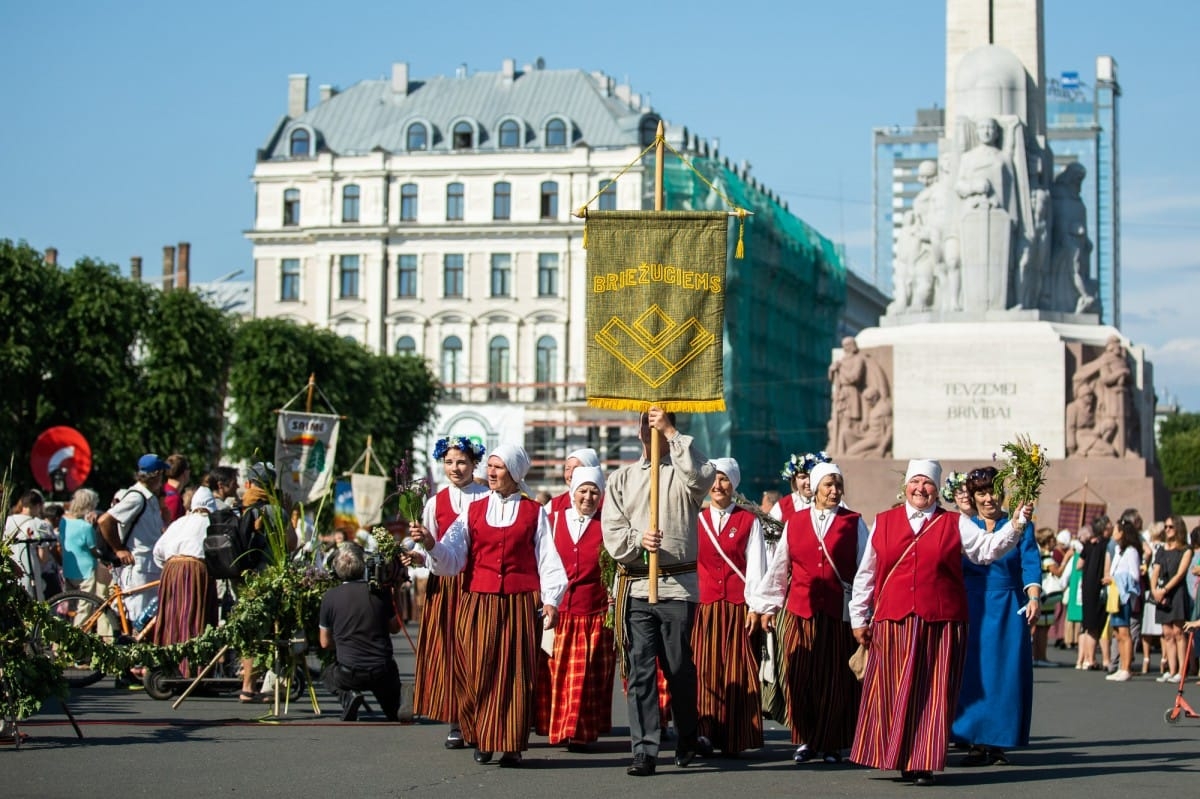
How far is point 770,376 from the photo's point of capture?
262ft

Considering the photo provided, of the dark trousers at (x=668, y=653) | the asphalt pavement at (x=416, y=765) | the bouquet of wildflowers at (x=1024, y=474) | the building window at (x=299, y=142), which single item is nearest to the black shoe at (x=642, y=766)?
the asphalt pavement at (x=416, y=765)

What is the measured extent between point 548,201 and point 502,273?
11.0 feet

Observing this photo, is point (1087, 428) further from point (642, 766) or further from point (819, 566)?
point (642, 766)

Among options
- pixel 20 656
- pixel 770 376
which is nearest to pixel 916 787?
pixel 20 656

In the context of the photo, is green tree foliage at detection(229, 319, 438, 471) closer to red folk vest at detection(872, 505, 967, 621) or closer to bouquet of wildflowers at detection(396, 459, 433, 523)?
bouquet of wildflowers at detection(396, 459, 433, 523)

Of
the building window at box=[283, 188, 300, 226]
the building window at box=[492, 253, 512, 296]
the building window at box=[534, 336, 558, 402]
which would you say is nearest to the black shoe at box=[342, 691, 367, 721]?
the building window at box=[534, 336, 558, 402]

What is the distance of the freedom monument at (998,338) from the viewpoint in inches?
1177

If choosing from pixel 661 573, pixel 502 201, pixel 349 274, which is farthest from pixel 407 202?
pixel 661 573

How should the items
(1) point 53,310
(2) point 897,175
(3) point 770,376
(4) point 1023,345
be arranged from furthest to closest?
(2) point 897,175 → (3) point 770,376 → (1) point 53,310 → (4) point 1023,345

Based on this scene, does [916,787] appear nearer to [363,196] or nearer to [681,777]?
[681,777]

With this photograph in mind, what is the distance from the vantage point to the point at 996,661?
11.8 m

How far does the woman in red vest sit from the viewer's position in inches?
480

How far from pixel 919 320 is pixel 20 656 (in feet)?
69.6

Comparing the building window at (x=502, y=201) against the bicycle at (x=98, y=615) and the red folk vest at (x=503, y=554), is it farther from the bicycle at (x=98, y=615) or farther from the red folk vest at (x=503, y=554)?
the red folk vest at (x=503, y=554)
